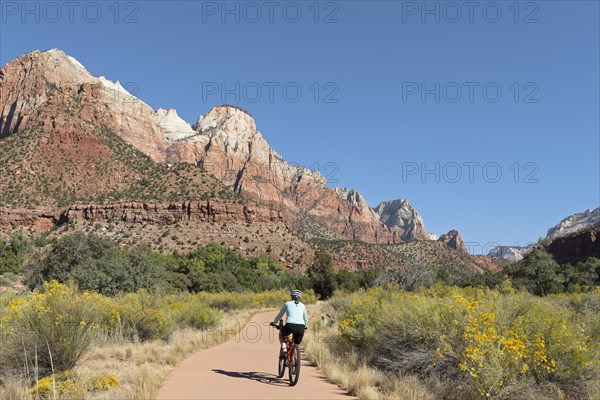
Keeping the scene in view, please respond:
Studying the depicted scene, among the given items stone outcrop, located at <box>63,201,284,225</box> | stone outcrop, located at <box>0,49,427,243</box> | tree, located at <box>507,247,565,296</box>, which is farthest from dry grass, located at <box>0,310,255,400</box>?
stone outcrop, located at <box>0,49,427,243</box>

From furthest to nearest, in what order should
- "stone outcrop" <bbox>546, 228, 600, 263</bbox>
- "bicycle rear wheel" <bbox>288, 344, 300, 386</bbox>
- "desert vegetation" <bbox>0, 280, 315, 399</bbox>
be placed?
"stone outcrop" <bbox>546, 228, 600, 263</bbox>
"bicycle rear wheel" <bbox>288, 344, 300, 386</bbox>
"desert vegetation" <bbox>0, 280, 315, 399</bbox>

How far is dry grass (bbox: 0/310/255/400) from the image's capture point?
8156 mm

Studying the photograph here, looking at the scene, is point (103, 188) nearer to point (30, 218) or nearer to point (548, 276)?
point (30, 218)

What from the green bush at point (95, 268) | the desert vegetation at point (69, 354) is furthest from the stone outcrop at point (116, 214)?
the desert vegetation at point (69, 354)

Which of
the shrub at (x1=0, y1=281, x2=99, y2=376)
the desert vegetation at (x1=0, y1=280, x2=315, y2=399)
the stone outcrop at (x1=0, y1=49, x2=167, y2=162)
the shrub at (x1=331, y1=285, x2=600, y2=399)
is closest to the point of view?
Result: the shrub at (x1=331, y1=285, x2=600, y2=399)

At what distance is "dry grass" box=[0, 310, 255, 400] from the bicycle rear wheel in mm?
2735

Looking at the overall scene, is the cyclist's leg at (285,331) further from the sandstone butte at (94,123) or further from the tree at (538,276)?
the sandstone butte at (94,123)

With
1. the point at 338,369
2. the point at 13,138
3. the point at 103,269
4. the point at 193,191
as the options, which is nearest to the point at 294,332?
the point at 338,369

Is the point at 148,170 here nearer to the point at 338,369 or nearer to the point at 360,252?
the point at 360,252

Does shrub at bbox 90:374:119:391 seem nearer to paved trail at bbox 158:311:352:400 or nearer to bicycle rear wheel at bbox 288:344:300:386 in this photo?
paved trail at bbox 158:311:352:400

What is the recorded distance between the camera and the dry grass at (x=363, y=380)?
8.58 meters

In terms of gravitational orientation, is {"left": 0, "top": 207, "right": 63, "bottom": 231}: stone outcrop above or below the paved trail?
above

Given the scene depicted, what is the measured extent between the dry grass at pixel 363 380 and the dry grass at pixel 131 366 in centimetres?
391

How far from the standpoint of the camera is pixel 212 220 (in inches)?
3214
